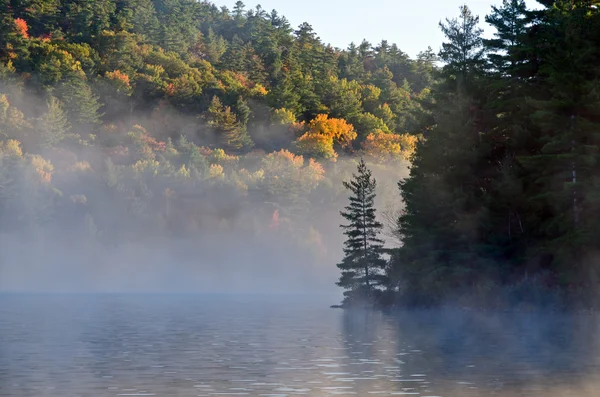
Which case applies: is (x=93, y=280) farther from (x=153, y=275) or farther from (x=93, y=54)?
(x=93, y=54)

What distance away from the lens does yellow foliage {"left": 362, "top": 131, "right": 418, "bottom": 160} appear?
152 m

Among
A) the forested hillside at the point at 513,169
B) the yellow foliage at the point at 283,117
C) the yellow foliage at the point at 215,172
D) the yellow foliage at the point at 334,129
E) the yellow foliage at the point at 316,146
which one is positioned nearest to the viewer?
the forested hillside at the point at 513,169

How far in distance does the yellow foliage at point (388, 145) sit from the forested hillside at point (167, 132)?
0.27 m

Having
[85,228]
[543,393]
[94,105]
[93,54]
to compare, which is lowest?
[543,393]

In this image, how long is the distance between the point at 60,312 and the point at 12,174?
2674 inches

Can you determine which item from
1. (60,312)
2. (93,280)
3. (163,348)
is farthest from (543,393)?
(93,280)

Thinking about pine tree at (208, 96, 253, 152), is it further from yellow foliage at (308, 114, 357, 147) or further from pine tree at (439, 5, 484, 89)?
pine tree at (439, 5, 484, 89)

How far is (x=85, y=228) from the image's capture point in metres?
134

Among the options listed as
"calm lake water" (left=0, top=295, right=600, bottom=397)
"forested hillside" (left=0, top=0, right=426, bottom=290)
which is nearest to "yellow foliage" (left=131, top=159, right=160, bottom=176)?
"forested hillside" (left=0, top=0, right=426, bottom=290)

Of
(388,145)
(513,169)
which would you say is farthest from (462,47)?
(388,145)

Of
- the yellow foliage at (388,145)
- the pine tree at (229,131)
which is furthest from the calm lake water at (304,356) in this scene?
the pine tree at (229,131)

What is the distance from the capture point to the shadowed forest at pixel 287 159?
60.5 metres

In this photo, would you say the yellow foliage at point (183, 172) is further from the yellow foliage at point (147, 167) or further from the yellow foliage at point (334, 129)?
the yellow foliage at point (334, 129)

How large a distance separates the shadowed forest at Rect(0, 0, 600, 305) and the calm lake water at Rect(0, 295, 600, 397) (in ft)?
25.4
